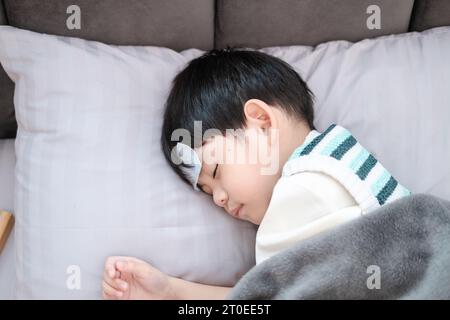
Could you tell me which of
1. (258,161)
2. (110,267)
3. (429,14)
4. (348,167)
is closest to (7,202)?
(110,267)

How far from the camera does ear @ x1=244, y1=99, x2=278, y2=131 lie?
1.01 metres

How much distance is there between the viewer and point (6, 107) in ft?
3.94

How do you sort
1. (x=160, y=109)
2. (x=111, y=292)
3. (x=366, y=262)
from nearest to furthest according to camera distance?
(x=366, y=262)
(x=111, y=292)
(x=160, y=109)

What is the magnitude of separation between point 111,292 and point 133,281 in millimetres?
47

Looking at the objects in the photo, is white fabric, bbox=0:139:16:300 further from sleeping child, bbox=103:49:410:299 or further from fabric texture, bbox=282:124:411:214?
fabric texture, bbox=282:124:411:214

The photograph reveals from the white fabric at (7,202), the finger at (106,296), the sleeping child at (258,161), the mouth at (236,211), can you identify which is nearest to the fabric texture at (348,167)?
the sleeping child at (258,161)

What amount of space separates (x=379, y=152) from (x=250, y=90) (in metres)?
0.31

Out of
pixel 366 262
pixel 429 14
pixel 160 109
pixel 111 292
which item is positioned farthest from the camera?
pixel 429 14

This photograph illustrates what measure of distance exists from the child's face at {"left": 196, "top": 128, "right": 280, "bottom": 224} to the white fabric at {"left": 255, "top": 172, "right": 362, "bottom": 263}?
54 millimetres

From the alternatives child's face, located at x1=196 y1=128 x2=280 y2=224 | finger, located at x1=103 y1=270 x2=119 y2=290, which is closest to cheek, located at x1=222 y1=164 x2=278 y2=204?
child's face, located at x1=196 y1=128 x2=280 y2=224

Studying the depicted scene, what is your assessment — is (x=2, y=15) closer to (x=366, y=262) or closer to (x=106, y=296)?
(x=106, y=296)

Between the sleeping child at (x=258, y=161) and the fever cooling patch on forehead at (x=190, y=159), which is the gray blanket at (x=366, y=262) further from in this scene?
the fever cooling patch on forehead at (x=190, y=159)

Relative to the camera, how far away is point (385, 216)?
882mm

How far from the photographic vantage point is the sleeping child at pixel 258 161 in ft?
3.07
